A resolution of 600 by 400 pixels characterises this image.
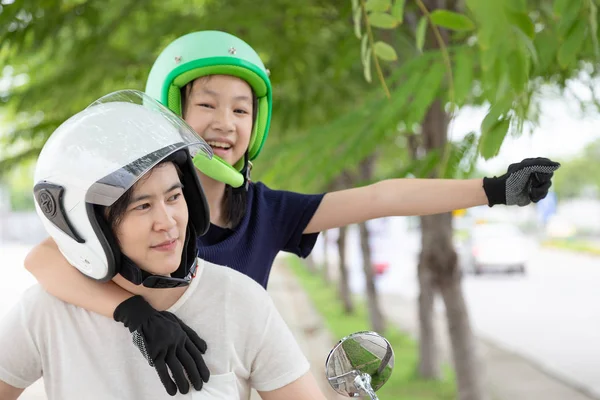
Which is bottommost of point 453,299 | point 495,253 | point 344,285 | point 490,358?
point 495,253

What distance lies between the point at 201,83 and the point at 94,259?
91 centimetres

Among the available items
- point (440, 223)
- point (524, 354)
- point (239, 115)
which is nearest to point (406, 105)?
point (239, 115)

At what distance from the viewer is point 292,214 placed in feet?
9.32

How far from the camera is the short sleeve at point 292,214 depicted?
281 centimetres

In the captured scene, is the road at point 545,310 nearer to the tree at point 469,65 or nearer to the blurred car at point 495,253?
the blurred car at point 495,253

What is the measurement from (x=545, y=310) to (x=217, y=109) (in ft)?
51.7

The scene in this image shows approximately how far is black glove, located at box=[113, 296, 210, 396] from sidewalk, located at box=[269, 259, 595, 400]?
27.5ft

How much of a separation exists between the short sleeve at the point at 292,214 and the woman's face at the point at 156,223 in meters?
0.91

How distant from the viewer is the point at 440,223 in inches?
267

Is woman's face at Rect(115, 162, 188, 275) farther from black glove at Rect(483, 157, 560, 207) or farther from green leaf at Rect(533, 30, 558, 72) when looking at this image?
green leaf at Rect(533, 30, 558, 72)

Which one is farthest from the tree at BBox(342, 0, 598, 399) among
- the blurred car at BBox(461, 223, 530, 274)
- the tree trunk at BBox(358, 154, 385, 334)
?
the blurred car at BBox(461, 223, 530, 274)

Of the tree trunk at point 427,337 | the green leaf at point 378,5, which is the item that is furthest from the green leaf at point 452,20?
the tree trunk at point 427,337

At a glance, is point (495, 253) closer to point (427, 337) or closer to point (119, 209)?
point (427, 337)

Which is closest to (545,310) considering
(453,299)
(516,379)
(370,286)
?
(370,286)
